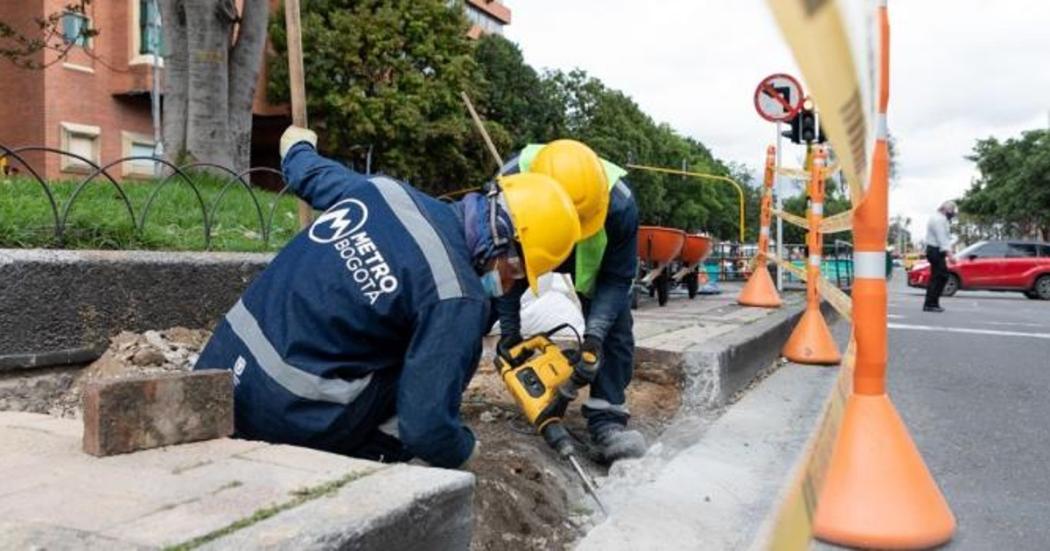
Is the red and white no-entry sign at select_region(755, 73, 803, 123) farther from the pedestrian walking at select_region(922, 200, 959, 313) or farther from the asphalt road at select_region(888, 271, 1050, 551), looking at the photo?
the pedestrian walking at select_region(922, 200, 959, 313)

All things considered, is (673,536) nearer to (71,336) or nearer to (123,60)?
(71,336)

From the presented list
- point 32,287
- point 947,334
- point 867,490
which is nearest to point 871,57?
point 867,490

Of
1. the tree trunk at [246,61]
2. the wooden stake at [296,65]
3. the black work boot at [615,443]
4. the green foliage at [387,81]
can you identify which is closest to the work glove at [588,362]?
the black work boot at [615,443]

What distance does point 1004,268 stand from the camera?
19.7 meters

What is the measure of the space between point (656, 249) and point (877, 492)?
7.12 m

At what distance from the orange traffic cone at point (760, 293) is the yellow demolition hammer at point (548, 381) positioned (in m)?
5.48

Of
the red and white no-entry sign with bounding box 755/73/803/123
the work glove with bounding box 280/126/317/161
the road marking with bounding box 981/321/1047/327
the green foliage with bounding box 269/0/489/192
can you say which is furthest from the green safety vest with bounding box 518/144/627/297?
the green foliage with bounding box 269/0/489/192

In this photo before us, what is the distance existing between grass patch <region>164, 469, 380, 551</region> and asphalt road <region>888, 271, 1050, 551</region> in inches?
82.4

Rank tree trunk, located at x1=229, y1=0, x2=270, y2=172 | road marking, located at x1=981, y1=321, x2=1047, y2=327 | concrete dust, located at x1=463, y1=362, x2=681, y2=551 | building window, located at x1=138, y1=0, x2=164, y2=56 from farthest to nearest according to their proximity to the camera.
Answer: building window, located at x1=138, y1=0, x2=164, y2=56 → road marking, located at x1=981, y1=321, x2=1047, y2=327 → tree trunk, located at x1=229, y1=0, x2=270, y2=172 → concrete dust, located at x1=463, y1=362, x2=681, y2=551

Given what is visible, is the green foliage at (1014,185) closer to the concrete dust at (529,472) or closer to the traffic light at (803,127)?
the traffic light at (803,127)

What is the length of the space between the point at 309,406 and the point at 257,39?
278 inches

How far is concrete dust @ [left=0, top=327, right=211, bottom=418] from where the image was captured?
140 inches

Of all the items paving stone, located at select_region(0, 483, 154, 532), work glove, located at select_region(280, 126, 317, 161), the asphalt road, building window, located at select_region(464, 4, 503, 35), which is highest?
building window, located at select_region(464, 4, 503, 35)

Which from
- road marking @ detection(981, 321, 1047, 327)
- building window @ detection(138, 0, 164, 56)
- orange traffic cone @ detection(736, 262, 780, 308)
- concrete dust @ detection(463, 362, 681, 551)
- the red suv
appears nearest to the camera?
concrete dust @ detection(463, 362, 681, 551)
